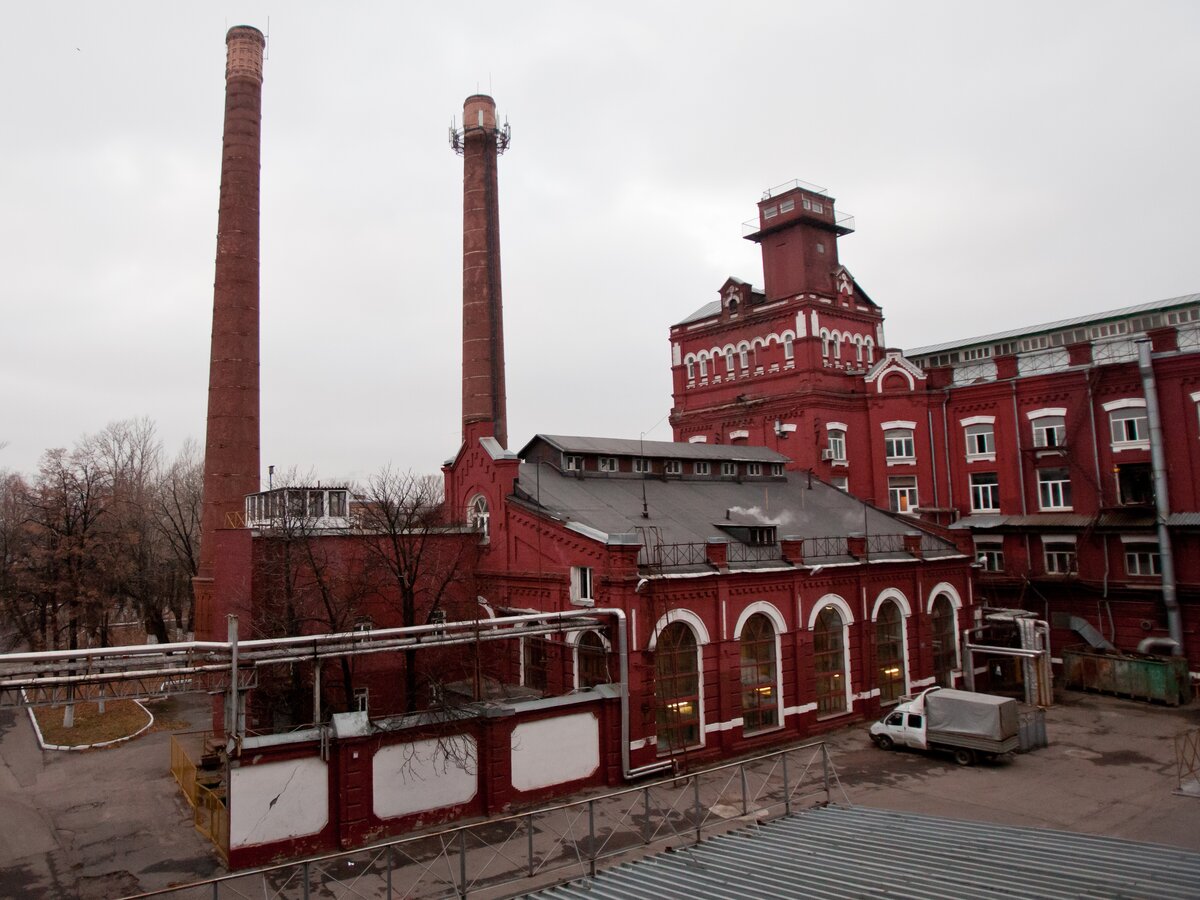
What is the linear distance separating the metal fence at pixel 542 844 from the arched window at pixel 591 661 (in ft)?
12.5

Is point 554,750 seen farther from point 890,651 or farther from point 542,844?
point 890,651

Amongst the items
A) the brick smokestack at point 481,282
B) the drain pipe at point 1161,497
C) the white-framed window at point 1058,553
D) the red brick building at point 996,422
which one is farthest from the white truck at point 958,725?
the brick smokestack at point 481,282

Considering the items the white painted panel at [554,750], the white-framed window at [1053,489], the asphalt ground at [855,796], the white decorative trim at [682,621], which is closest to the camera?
the asphalt ground at [855,796]

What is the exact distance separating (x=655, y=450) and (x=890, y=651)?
37.1 ft

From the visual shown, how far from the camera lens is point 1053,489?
3362 cm

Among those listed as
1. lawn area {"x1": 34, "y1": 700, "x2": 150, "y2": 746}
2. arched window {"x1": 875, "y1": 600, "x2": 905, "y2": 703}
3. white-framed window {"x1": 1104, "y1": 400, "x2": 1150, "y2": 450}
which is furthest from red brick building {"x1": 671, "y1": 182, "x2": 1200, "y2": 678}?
lawn area {"x1": 34, "y1": 700, "x2": 150, "y2": 746}

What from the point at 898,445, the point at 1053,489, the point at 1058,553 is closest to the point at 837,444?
the point at 898,445

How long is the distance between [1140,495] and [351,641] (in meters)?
30.8

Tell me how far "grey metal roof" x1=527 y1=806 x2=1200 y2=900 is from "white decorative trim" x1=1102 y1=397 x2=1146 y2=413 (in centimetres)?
2593

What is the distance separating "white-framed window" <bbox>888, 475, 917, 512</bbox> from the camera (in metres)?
37.4

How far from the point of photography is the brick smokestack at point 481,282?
41.4 metres

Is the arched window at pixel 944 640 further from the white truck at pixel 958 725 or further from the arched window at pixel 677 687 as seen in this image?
the arched window at pixel 677 687

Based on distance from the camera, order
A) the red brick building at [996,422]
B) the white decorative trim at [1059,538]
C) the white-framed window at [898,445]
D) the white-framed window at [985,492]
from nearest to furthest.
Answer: the red brick building at [996,422]
the white decorative trim at [1059,538]
the white-framed window at [985,492]
the white-framed window at [898,445]

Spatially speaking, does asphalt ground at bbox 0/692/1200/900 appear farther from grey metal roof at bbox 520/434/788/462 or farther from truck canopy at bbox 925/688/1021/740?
grey metal roof at bbox 520/434/788/462
